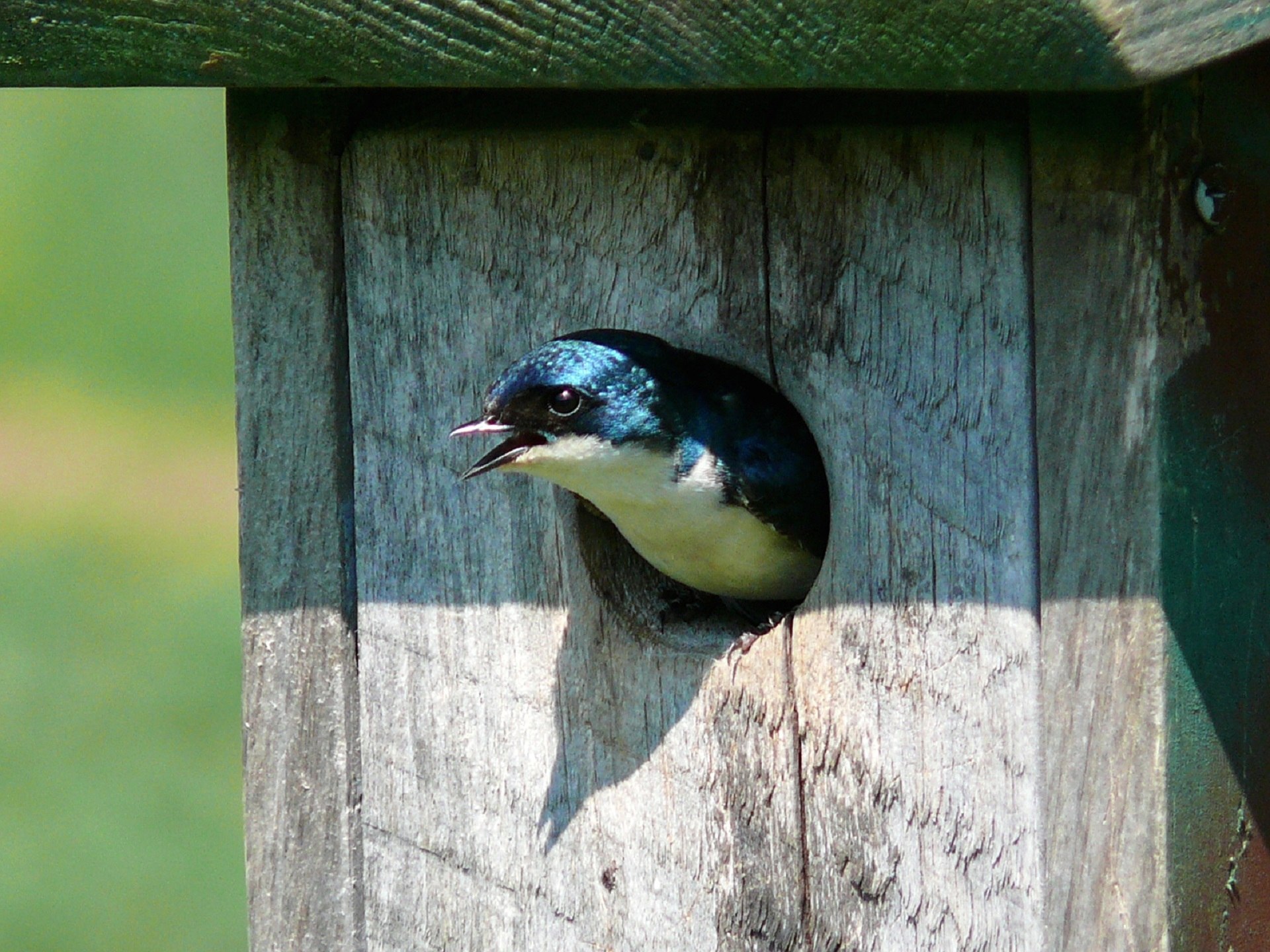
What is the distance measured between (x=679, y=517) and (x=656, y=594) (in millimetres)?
191

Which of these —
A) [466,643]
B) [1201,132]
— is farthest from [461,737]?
[1201,132]

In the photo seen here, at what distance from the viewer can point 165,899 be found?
5113 millimetres

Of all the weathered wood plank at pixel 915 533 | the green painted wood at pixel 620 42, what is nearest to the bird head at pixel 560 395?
the weathered wood plank at pixel 915 533

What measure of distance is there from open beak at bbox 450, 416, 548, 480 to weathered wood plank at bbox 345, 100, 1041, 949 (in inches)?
5.0

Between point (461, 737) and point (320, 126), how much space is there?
2.61ft

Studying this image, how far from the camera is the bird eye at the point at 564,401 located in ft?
7.70

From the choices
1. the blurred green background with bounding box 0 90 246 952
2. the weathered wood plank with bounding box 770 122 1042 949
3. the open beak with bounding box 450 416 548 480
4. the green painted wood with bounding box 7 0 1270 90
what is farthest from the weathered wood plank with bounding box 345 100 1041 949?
the blurred green background with bounding box 0 90 246 952

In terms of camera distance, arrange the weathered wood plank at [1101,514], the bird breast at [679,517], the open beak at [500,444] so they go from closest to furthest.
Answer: the weathered wood plank at [1101,514] < the open beak at [500,444] < the bird breast at [679,517]

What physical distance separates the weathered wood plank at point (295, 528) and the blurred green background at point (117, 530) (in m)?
2.45

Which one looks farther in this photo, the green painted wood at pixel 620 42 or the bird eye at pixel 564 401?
the bird eye at pixel 564 401

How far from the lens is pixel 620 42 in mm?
1822

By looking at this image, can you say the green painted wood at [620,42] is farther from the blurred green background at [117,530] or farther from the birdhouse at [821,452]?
the blurred green background at [117,530]

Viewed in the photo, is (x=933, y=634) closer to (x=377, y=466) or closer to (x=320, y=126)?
(x=377, y=466)

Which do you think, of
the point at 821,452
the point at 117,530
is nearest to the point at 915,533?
the point at 821,452
